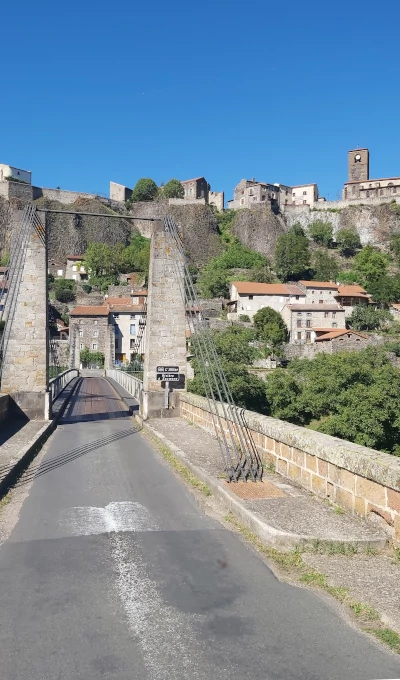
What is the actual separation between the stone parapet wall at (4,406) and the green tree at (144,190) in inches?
4257

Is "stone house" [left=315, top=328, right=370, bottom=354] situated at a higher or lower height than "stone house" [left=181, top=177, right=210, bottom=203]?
lower

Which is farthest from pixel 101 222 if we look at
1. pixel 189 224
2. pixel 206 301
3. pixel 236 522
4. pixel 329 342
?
pixel 236 522

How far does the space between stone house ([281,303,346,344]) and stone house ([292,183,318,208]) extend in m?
51.7

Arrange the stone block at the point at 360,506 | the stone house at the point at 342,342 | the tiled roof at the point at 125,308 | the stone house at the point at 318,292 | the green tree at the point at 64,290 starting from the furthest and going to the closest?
the green tree at the point at 64,290 < the stone house at the point at 318,292 < the tiled roof at the point at 125,308 < the stone house at the point at 342,342 < the stone block at the point at 360,506

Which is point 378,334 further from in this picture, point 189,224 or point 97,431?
point 97,431

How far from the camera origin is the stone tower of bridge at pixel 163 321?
48.8 feet

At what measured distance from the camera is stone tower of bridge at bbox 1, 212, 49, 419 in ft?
46.4

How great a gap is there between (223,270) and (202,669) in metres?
87.6

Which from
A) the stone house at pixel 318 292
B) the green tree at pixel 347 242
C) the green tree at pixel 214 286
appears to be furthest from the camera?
the green tree at pixel 347 242

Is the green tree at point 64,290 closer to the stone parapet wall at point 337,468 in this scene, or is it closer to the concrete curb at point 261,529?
the stone parapet wall at point 337,468

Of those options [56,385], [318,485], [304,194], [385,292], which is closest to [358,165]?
[304,194]

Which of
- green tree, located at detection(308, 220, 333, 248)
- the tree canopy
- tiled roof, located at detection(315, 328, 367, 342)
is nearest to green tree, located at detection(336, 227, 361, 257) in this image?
green tree, located at detection(308, 220, 333, 248)

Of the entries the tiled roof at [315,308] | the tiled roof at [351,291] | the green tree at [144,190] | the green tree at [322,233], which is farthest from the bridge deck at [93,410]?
the green tree at [144,190]

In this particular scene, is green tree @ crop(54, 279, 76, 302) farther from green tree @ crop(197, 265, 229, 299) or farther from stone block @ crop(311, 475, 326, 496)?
stone block @ crop(311, 475, 326, 496)
